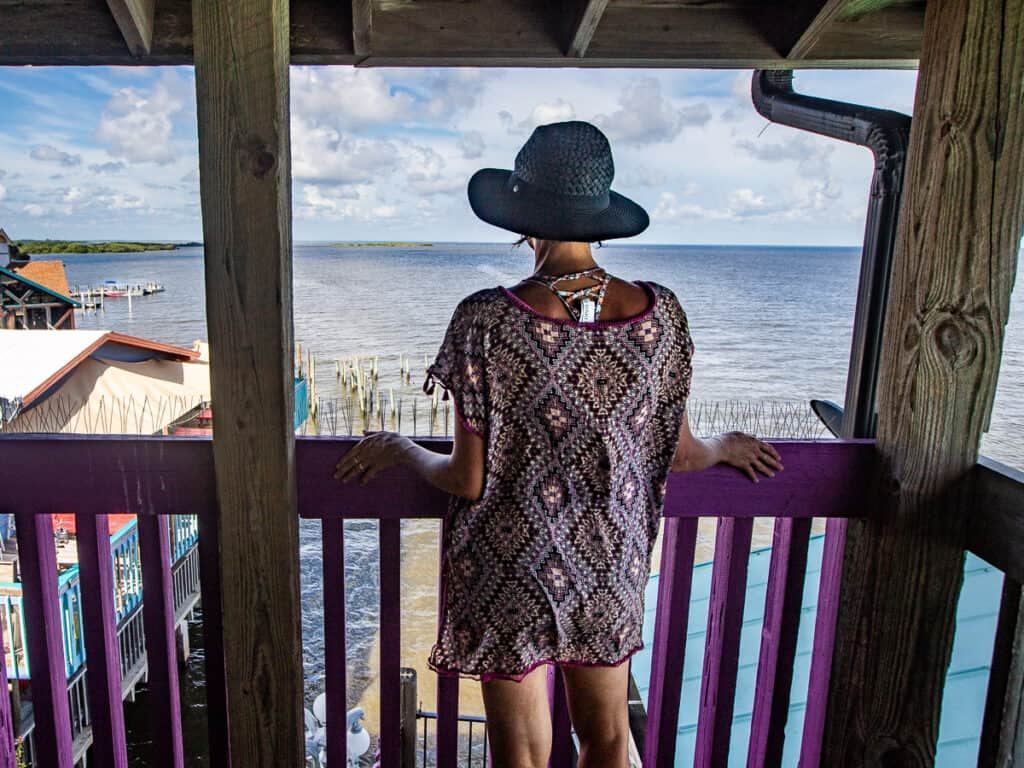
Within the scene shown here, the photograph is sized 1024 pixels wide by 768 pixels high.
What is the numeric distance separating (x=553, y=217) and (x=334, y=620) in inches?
36.0

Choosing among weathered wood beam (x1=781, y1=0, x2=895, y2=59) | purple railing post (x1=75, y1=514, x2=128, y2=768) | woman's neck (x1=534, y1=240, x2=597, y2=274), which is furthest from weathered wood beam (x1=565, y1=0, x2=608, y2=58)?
purple railing post (x1=75, y1=514, x2=128, y2=768)

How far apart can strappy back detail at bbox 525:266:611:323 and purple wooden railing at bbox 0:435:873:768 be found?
0.40 meters

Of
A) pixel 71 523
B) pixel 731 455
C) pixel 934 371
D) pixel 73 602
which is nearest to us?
pixel 934 371

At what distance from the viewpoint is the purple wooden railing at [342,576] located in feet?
4.40

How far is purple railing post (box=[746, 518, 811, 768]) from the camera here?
1582 millimetres

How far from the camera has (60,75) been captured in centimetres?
4328

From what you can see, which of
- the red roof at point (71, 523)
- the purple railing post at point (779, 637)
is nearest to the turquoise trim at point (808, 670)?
the purple railing post at point (779, 637)

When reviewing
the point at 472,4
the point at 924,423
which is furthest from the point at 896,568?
the point at 472,4

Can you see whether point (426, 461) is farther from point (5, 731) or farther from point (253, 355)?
point (5, 731)

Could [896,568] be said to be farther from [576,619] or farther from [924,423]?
[576,619]

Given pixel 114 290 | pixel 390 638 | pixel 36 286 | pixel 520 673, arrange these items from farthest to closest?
pixel 114 290 → pixel 36 286 → pixel 390 638 → pixel 520 673

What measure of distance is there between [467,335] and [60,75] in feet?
173

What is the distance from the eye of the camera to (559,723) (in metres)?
1.59

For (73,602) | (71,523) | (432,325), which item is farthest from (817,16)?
(432,325)
